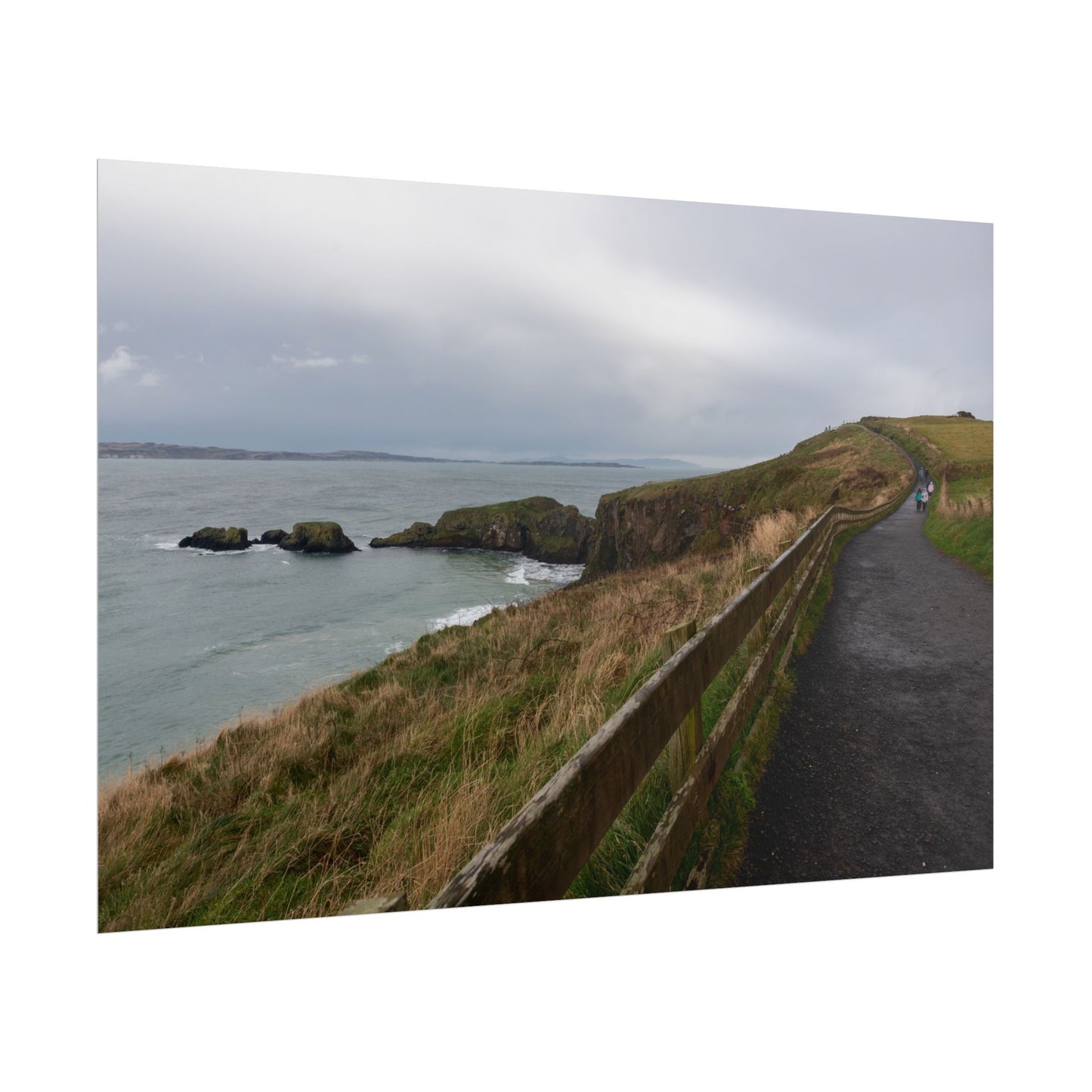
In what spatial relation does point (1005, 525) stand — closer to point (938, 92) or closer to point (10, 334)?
point (938, 92)

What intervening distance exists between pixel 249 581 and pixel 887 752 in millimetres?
4412

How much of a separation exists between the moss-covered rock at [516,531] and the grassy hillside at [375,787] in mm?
1376

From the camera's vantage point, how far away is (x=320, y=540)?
552 cm

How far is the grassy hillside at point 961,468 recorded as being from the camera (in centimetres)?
497

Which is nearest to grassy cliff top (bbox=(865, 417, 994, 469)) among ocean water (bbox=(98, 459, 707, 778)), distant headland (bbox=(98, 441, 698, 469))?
distant headland (bbox=(98, 441, 698, 469))

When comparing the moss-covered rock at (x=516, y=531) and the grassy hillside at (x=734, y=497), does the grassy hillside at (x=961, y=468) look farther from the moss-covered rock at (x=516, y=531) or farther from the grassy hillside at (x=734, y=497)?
the moss-covered rock at (x=516, y=531)

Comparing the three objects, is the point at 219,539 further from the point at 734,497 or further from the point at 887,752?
the point at 734,497

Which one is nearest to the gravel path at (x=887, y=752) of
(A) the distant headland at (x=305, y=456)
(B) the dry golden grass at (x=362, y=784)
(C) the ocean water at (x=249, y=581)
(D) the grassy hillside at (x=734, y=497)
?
(B) the dry golden grass at (x=362, y=784)

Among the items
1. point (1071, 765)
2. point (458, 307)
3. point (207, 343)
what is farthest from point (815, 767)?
point (207, 343)

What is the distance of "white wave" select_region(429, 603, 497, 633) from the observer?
860 centimetres

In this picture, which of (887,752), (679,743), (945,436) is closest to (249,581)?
(679,743)

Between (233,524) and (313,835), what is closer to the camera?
(313,835)

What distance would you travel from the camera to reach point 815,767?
11.7 ft

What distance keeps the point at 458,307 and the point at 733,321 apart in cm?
223
